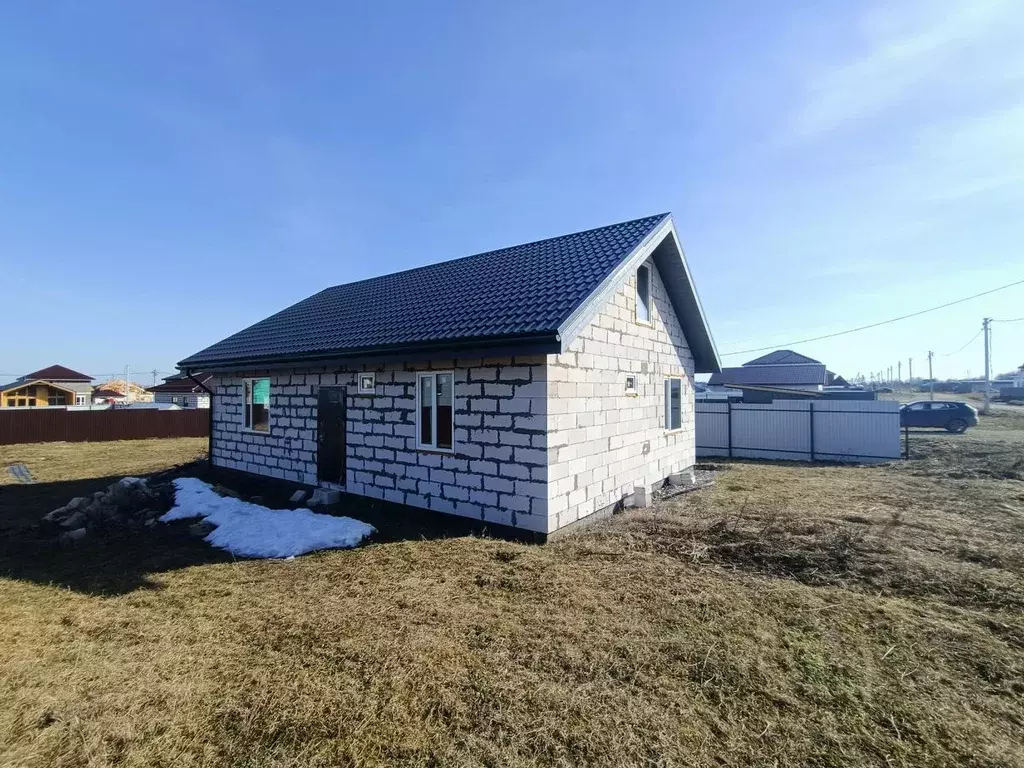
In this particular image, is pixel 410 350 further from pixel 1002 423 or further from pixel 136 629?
pixel 1002 423

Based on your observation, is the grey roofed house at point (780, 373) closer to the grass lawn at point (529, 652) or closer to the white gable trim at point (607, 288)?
the white gable trim at point (607, 288)

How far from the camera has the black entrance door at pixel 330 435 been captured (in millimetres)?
10141

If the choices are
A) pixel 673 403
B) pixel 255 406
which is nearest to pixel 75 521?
pixel 255 406

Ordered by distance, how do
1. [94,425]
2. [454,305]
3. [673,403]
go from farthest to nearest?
1. [94,425]
2. [673,403]
3. [454,305]

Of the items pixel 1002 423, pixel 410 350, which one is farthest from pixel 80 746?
pixel 1002 423

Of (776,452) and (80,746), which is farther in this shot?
(776,452)

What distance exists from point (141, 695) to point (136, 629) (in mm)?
1510

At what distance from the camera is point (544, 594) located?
18.2 ft

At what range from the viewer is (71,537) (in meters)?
8.10

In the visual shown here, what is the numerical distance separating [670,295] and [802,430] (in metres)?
8.85

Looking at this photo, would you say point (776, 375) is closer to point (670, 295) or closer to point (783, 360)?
point (783, 360)

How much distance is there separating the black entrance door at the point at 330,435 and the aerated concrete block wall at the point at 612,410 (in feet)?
16.2

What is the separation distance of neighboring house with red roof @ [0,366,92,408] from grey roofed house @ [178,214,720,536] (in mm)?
45161

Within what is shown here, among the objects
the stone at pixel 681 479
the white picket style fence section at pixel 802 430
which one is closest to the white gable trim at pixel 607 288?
the stone at pixel 681 479
